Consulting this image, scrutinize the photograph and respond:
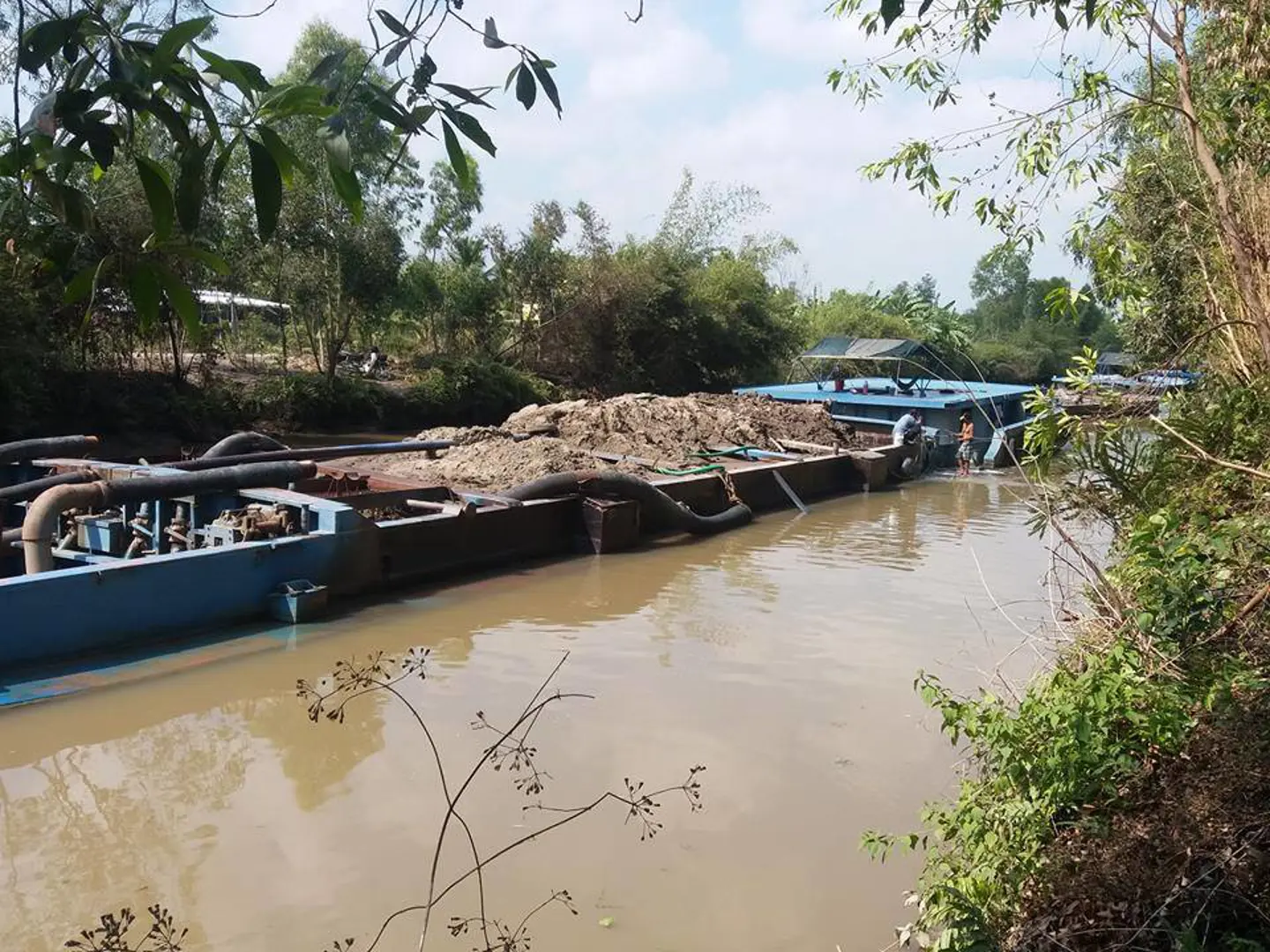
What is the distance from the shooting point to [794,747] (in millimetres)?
6695

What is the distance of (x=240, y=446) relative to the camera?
39.7 ft

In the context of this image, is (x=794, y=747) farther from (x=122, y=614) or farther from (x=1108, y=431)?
(x=122, y=614)

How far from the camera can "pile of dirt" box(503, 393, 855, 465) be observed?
1766 centimetres

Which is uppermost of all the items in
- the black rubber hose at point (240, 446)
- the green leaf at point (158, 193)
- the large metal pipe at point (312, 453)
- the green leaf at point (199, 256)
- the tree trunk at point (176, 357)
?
the tree trunk at point (176, 357)

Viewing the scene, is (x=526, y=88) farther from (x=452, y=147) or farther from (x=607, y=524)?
(x=607, y=524)

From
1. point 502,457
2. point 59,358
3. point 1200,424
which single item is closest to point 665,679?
point 1200,424

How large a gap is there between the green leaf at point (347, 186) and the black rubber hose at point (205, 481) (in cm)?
783

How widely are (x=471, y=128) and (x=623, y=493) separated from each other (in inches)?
458

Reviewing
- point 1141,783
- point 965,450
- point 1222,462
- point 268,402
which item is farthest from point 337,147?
point 268,402

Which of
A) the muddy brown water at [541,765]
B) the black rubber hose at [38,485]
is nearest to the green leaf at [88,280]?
the muddy brown water at [541,765]

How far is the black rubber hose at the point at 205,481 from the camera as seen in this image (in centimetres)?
866

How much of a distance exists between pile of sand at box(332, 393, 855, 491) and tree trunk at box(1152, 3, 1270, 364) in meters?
9.95

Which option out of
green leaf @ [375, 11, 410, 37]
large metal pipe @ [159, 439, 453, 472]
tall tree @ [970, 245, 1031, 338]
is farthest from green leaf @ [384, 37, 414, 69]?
tall tree @ [970, 245, 1031, 338]

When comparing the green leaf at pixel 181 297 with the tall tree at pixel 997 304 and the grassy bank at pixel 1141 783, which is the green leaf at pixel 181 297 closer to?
Answer: the grassy bank at pixel 1141 783
